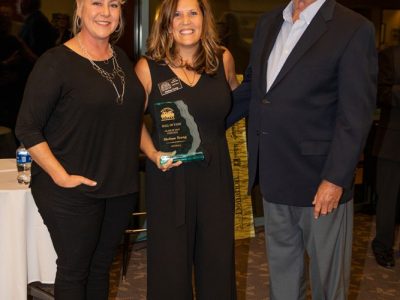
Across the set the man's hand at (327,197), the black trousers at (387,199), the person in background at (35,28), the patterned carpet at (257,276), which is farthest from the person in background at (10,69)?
the man's hand at (327,197)

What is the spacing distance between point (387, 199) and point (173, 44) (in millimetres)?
2342

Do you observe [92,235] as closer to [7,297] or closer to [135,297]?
[7,297]

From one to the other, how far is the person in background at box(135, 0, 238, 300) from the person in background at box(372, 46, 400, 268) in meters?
1.81

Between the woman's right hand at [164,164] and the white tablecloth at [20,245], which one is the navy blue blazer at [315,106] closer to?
the woman's right hand at [164,164]

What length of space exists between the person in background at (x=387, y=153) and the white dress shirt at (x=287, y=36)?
1.89 meters

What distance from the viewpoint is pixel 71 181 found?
7.01ft

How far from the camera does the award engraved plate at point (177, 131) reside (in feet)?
7.63

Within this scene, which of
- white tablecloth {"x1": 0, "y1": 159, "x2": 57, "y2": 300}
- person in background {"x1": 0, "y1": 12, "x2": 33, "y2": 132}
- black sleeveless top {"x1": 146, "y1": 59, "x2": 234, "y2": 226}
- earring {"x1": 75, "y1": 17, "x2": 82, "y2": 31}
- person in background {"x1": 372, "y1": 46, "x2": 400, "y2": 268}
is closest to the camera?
earring {"x1": 75, "y1": 17, "x2": 82, "y2": 31}

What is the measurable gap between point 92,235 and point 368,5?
13.9ft

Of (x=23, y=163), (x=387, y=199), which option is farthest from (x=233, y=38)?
(x=23, y=163)

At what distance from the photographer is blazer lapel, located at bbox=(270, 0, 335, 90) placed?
2.08 m

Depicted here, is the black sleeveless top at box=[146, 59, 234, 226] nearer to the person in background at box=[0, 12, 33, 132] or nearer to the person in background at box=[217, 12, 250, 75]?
the person in background at box=[0, 12, 33, 132]

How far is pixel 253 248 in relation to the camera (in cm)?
458

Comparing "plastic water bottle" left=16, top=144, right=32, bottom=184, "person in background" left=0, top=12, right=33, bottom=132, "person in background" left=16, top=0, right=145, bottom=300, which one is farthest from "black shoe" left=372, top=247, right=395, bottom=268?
"person in background" left=0, top=12, right=33, bottom=132
